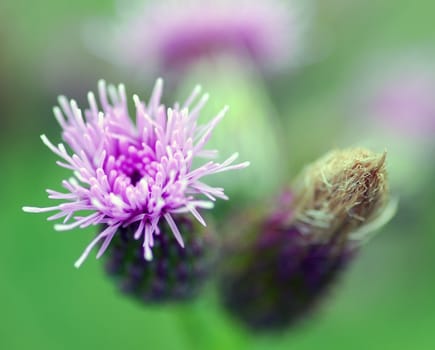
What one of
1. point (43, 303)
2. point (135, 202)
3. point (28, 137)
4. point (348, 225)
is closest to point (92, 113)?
point (135, 202)

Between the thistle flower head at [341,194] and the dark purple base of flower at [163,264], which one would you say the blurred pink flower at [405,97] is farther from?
the dark purple base of flower at [163,264]

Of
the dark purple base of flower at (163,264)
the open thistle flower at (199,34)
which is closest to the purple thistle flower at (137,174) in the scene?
the dark purple base of flower at (163,264)

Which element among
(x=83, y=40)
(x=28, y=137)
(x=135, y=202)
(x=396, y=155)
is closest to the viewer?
(x=135, y=202)

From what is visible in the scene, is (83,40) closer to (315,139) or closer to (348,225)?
(315,139)

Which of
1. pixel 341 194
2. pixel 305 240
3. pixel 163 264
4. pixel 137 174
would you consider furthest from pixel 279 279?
pixel 137 174

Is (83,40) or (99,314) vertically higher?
(83,40)
